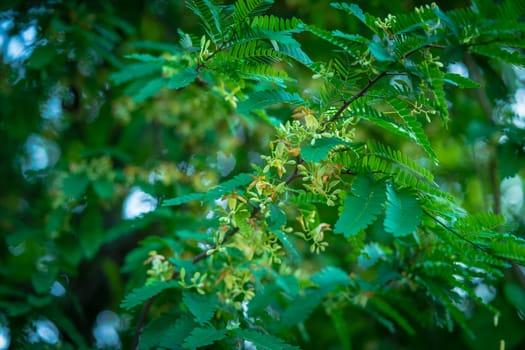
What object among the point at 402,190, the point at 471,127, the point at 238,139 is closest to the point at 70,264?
the point at 238,139

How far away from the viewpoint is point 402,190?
157 cm

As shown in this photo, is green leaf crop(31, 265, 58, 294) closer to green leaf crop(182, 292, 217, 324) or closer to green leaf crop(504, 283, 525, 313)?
green leaf crop(182, 292, 217, 324)

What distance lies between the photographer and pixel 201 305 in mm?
1852

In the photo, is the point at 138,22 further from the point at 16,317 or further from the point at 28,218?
the point at 16,317

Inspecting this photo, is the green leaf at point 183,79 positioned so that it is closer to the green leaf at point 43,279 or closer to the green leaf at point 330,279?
the green leaf at point 330,279

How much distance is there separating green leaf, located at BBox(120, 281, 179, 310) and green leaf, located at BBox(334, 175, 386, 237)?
760 mm

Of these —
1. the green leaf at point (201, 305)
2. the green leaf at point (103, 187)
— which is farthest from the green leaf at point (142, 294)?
the green leaf at point (103, 187)

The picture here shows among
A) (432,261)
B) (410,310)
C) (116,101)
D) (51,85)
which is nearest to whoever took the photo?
(432,261)

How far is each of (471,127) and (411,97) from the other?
5.55 ft

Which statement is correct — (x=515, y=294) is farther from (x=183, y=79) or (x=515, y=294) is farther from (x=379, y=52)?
(x=183, y=79)

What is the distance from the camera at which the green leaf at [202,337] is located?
167cm

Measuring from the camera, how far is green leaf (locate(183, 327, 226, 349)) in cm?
167

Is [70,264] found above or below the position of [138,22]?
below

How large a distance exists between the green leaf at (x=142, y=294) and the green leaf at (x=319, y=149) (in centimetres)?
76
